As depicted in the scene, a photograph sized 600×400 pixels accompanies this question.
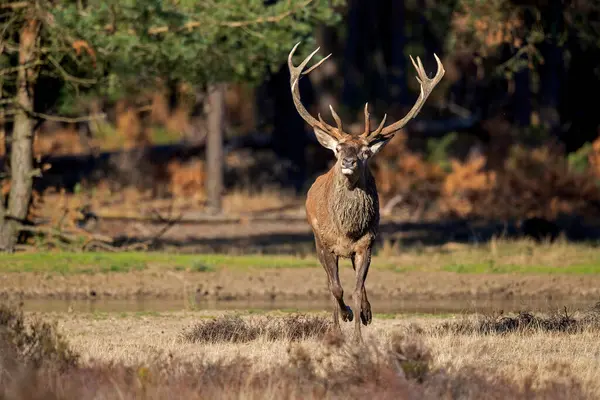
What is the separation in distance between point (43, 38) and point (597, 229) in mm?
13482

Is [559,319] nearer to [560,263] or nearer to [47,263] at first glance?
[560,263]

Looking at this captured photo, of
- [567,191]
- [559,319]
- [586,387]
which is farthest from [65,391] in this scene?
[567,191]

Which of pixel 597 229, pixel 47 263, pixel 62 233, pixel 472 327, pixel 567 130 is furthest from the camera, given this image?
pixel 567 130

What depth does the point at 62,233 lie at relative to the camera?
22406 mm

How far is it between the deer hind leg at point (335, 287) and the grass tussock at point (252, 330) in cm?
18

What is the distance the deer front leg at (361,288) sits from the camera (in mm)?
13648

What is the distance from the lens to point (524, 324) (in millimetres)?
14578

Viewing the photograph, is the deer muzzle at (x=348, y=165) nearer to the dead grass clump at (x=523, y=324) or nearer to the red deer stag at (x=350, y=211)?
the red deer stag at (x=350, y=211)

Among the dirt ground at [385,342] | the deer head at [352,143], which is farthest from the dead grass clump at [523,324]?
the deer head at [352,143]

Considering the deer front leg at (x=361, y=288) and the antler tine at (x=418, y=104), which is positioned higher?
the antler tine at (x=418, y=104)

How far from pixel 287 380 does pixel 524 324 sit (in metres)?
5.36

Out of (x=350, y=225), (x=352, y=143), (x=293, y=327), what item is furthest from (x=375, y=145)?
(x=293, y=327)

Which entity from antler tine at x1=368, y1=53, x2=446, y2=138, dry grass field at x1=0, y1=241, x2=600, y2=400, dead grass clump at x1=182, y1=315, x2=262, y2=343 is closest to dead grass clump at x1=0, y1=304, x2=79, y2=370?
dry grass field at x1=0, y1=241, x2=600, y2=400

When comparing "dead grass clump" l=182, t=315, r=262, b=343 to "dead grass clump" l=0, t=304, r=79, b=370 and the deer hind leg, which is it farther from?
"dead grass clump" l=0, t=304, r=79, b=370
